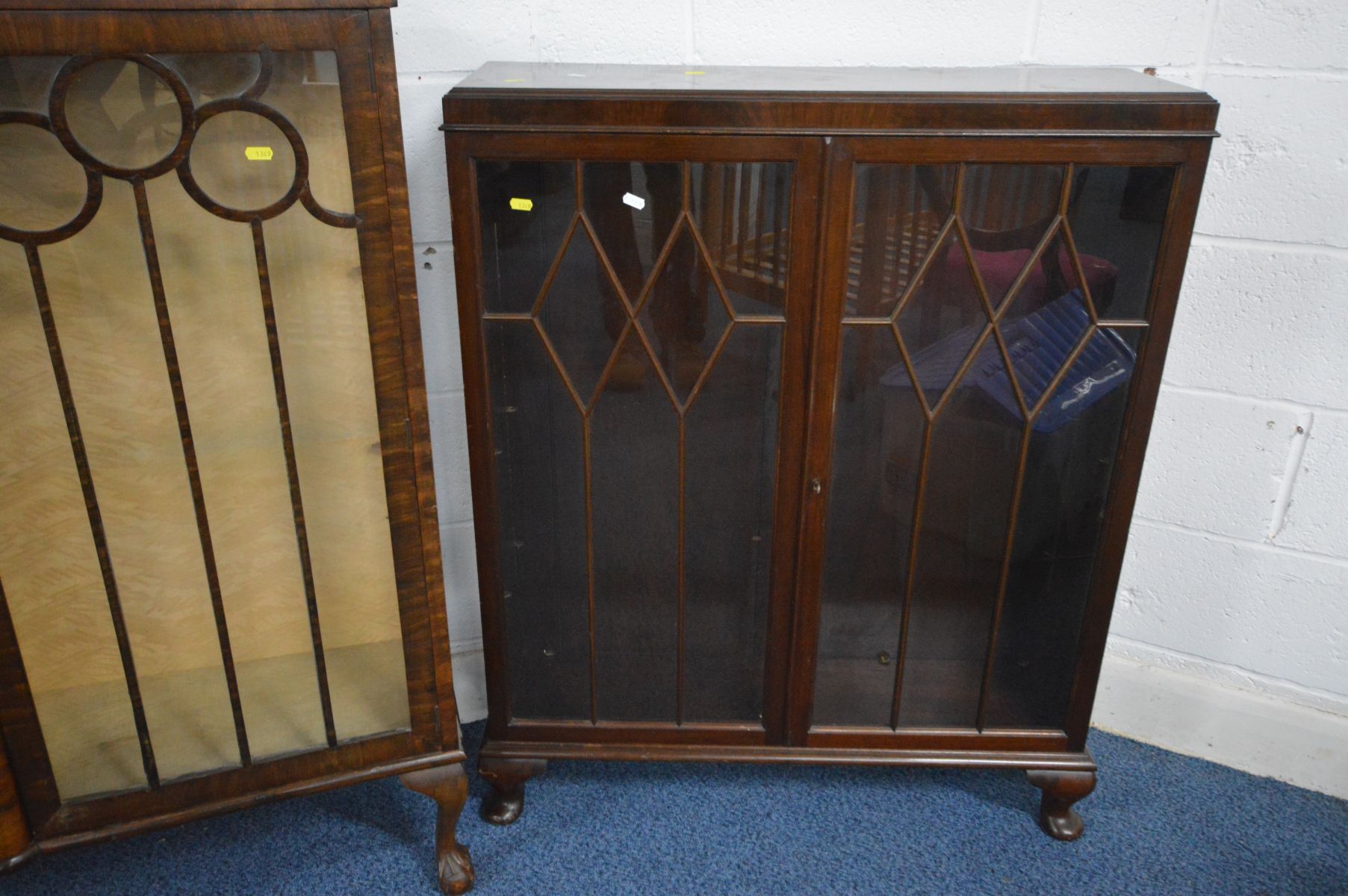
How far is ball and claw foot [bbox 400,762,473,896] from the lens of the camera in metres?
1.34

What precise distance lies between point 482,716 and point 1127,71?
4.71 ft

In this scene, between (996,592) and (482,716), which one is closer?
(996,592)

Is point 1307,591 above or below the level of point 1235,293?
below

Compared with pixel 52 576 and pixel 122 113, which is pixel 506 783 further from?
pixel 122 113

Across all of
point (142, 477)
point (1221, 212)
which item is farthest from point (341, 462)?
point (1221, 212)

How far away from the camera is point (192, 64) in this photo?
3.18 ft

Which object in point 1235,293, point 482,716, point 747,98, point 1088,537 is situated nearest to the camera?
point 747,98

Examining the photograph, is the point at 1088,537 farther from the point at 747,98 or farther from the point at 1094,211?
the point at 747,98

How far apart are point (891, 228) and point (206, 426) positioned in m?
0.83

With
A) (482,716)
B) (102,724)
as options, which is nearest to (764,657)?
(482,716)

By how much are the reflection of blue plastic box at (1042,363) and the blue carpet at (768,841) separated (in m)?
0.67

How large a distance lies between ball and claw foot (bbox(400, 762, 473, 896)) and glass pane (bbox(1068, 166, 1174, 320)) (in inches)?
40.9

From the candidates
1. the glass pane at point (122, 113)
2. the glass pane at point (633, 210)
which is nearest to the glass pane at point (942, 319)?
the glass pane at point (633, 210)

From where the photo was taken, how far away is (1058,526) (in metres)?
1.33
